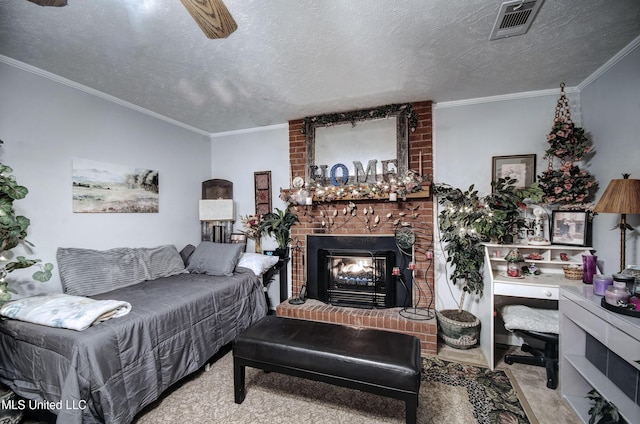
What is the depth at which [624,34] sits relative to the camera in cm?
176

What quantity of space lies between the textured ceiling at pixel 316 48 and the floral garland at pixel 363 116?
0.50 feet

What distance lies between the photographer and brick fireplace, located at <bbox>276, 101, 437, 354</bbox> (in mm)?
2610

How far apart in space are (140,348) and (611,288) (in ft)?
9.68

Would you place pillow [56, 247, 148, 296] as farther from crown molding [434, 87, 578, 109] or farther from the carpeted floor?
crown molding [434, 87, 578, 109]

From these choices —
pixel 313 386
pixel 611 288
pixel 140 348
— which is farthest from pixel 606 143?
pixel 140 348

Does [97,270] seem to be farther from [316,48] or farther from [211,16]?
[316,48]

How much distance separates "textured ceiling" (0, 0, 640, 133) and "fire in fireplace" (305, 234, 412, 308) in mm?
1626

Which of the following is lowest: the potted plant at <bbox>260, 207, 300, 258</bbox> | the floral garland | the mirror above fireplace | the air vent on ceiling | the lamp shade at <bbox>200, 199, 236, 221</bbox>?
the potted plant at <bbox>260, 207, 300, 258</bbox>

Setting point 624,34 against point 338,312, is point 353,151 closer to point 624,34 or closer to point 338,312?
point 338,312

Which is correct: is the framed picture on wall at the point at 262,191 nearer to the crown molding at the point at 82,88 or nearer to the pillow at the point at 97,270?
the crown molding at the point at 82,88

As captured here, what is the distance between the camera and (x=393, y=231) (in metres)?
2.99

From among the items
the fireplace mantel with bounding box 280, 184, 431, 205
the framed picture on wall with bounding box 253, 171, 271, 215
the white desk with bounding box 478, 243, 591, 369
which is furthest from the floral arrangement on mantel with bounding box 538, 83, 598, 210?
the framed picture on wall with bounding box 253, 171, 271, 215

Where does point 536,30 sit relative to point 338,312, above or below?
above

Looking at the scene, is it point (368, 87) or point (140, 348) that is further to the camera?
point (368, 87)
